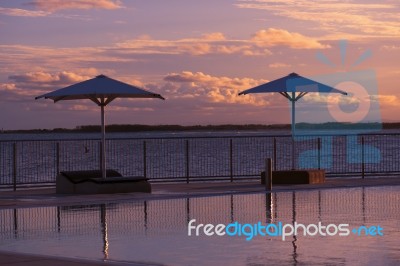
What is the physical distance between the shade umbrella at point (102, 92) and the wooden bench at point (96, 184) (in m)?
0.71

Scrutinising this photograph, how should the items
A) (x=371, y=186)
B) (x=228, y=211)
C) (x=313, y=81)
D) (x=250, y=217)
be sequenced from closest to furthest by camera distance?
(x=250, y=217)
(x=228, y=211)
(x=371, y=186)
(x=313, y=81)

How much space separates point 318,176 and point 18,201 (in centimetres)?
958

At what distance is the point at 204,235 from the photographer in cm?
1510

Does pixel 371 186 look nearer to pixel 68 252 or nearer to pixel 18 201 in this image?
pixel 18 201

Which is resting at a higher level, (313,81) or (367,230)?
(313,81)

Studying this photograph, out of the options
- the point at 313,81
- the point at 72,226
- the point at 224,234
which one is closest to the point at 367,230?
the point at 224,234

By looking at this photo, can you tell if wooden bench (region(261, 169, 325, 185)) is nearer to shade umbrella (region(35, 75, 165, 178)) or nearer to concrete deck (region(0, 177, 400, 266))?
concrete deck (region(0, 177, 400, 266))

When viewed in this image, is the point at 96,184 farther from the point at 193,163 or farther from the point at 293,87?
the point at 193,163

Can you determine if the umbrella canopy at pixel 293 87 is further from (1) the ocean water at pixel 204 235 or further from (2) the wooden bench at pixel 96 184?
(2) the wooden bench at pixel 96 184

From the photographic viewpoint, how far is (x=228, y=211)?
62.9ft

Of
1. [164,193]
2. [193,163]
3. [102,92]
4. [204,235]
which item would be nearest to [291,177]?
[164,193]

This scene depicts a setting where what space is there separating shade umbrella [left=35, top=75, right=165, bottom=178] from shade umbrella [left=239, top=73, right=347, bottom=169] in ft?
16.4

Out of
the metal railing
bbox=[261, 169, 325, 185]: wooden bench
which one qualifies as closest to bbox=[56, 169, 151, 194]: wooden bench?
the metal railing

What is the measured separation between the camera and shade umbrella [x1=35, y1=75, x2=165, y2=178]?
2477cm
